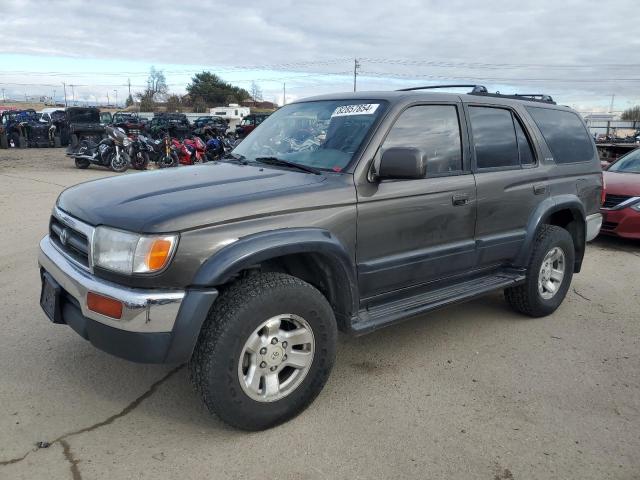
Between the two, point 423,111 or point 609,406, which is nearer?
point 609,406

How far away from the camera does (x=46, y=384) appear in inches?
131

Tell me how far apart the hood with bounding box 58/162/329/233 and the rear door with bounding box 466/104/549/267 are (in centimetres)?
143

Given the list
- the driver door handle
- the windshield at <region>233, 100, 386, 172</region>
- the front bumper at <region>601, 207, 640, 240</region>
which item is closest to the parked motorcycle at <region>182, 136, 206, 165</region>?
the front bumper at <region>601, 207, 640, 240</region>

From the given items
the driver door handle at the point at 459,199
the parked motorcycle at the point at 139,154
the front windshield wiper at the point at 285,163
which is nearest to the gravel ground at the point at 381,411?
the driver door handle at the point at 459,199

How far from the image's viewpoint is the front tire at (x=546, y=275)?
4465 mm

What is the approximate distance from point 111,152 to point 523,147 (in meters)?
13.8

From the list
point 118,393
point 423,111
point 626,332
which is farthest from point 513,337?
point 118,393

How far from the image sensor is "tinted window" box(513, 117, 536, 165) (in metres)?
4.36

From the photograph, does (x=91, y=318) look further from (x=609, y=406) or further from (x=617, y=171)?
(x=617, y=171)

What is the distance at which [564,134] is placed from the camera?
4.84 metres

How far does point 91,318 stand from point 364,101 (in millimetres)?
2194

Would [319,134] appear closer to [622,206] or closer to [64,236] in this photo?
[64,236]

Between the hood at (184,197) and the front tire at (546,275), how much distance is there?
2266 millimetres

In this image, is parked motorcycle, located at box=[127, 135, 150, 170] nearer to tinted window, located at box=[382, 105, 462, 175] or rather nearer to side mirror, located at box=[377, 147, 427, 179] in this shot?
tinted window, located at box=[382, 105, 462, 175]
